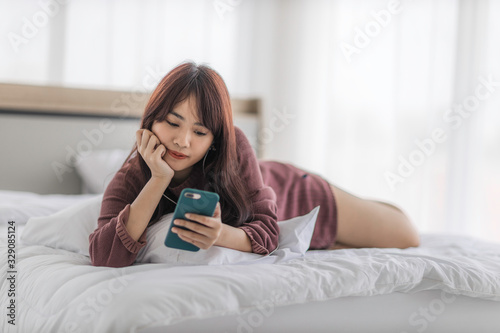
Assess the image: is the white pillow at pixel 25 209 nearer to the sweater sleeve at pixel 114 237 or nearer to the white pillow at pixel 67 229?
the white pillow at pixel 67 229

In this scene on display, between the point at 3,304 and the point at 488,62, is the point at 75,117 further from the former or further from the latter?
the point at 488,62

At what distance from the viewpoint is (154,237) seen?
1.40 metres

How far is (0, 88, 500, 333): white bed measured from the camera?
1033 mm

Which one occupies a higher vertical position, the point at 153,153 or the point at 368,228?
the point at 153,153

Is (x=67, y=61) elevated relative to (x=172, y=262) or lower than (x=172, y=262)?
elevated

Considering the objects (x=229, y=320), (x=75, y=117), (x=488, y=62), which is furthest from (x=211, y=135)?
(x=488, y=62)

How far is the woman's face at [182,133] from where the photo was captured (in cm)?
143

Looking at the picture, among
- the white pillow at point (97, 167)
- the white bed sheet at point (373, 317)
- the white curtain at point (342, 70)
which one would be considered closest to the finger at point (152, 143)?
the white bed sheet at point (373, 317)

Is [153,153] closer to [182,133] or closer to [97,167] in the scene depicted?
[182,133]

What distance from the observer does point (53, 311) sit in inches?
44.4

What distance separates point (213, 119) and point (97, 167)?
1.66 meters

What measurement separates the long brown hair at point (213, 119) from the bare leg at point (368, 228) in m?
0.56

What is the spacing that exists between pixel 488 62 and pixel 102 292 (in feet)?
9.09

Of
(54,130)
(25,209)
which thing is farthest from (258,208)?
(54,130)
